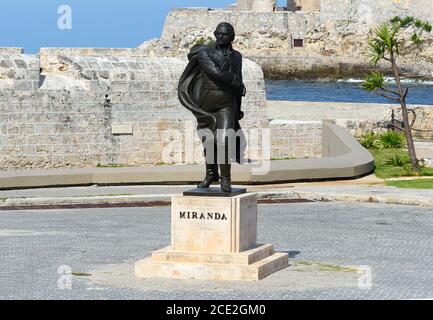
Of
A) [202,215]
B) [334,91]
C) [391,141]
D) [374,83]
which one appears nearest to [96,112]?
[374,83]

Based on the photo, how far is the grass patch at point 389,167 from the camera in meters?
24.4

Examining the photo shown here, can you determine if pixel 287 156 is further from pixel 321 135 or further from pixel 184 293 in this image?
pixel 184 293

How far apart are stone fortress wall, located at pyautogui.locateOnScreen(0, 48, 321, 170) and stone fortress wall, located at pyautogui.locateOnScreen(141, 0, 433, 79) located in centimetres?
8268

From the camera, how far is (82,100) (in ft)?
77.2

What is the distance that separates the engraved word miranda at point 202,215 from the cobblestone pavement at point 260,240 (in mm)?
763

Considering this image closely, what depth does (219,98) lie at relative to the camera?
13.9 meters

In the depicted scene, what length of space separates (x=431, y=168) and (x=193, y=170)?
563 centimetres

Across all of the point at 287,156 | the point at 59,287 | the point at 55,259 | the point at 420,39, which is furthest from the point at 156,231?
the point at 420,39

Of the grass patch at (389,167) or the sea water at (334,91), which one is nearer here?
the grass patch at (389,167)

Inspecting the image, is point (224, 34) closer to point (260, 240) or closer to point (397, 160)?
point (260, 240)

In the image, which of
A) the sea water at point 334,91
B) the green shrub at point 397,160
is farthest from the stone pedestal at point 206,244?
the sea water at point 334,91

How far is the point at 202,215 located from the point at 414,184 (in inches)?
400

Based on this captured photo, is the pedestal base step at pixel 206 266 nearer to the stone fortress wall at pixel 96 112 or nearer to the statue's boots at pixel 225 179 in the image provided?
the statue's boots at pixel 225 179
